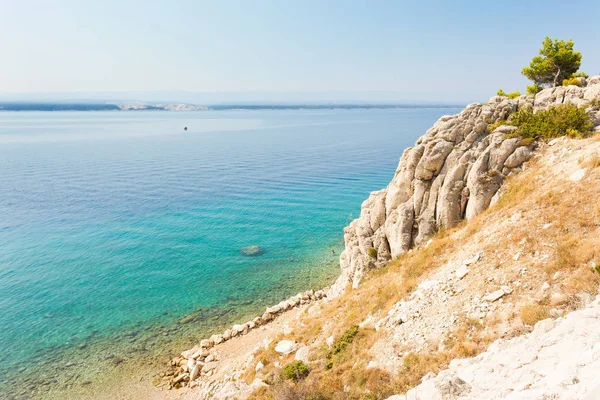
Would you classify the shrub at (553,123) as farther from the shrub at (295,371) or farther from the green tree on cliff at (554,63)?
the shrub at (295,371)

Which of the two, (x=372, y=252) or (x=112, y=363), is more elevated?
(x=372, y=252)

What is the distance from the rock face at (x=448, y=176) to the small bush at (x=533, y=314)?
10838mm

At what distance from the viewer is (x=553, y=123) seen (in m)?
26.7

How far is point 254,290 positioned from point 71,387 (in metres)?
21.0

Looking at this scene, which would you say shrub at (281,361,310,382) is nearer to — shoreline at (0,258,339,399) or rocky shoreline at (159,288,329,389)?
rocky shoreline at (159,288,329,389)

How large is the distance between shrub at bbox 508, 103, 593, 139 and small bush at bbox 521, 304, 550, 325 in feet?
53.0

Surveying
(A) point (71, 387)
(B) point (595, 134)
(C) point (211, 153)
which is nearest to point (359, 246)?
(B) point (595, 134)

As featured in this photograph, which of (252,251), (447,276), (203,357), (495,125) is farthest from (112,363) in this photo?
(495,125)

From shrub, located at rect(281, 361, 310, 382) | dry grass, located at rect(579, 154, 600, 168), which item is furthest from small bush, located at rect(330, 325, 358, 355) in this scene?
dry grass, located at rect(579, 154, 600, 168)

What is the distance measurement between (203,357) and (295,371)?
14552mm

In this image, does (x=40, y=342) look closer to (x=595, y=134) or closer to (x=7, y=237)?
(x=7, y=237)

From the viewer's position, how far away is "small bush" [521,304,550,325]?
51.7 feet

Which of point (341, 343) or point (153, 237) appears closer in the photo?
point (341, 343)

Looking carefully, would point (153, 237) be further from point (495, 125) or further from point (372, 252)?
point (495, 125)
